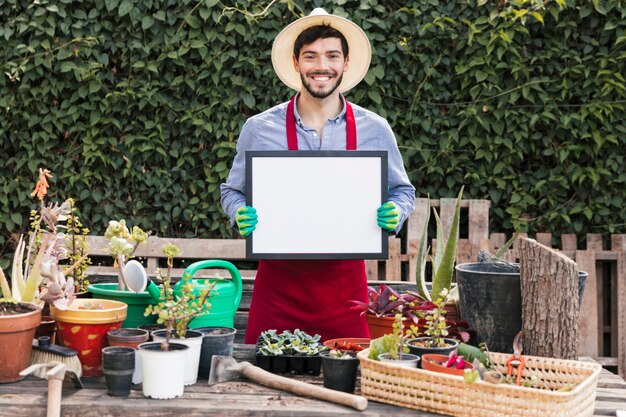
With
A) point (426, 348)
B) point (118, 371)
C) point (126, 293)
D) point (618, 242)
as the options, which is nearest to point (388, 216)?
point (426, 348)

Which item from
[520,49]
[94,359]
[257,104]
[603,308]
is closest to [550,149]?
[520,49]

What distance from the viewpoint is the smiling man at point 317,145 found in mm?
2877

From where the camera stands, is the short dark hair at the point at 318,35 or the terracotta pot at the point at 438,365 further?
the short dark hair at the point at 318,35

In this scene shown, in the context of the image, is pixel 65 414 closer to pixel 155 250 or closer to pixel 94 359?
pixel 94 359

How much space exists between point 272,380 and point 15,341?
2.35 feet

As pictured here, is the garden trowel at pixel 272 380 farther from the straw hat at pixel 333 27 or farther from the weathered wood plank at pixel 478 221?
the weathered wood plank at pixel 478 221

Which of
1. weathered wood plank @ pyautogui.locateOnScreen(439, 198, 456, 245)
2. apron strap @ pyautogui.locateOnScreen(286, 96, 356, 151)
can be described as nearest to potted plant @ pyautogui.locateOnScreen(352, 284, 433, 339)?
apron strap @ pyautogui.locateOnScreen(286, 96, 356, 151)

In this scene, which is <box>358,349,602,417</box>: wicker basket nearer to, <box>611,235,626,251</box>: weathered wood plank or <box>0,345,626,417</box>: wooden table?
<box>0,345,626,417</box>: wooden table

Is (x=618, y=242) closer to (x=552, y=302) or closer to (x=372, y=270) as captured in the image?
(x=372, y=270)

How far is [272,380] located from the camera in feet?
6.65

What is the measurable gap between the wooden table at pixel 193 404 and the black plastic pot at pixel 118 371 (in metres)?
0.02

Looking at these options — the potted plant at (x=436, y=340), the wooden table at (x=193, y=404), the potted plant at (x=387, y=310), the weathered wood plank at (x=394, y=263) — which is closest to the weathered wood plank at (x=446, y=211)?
the weathered wood plank at (x=394, y=263)

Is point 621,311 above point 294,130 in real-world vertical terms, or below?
below

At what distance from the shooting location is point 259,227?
2492 mm
